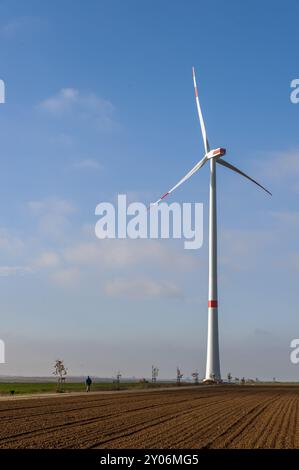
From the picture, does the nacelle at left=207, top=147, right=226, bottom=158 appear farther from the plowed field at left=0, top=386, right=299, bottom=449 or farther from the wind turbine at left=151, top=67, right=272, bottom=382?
the plowed field at left=0, top=386, right=299, bottom=449

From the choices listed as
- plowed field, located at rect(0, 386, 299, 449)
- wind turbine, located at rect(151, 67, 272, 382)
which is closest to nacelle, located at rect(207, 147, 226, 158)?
wind turbine, located at rect(151, 67, 272, 382)

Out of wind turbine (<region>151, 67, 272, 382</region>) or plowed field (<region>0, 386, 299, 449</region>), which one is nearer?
plowed field (<region>0, 386, 299, 449</region>)

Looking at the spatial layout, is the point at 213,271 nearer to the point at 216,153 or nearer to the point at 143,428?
the point at 216,153

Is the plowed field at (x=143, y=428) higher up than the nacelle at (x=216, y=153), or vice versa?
the nacelle at (x=216, y=153)

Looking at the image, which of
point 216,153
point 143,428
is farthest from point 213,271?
point 143,428

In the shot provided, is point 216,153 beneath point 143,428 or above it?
above

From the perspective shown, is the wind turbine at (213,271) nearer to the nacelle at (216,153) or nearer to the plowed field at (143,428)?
the nacelle at (216,153)

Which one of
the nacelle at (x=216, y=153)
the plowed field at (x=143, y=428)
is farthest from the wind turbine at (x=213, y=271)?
the plowed field at (x=143, y=428)
